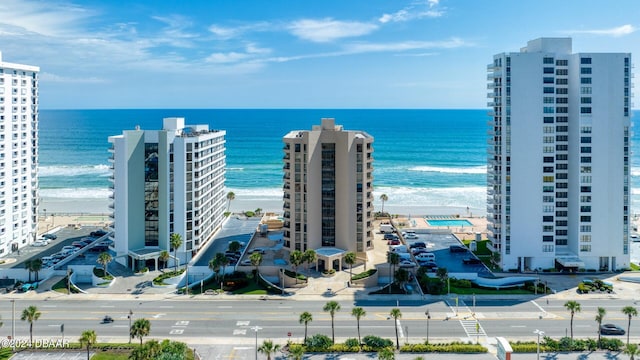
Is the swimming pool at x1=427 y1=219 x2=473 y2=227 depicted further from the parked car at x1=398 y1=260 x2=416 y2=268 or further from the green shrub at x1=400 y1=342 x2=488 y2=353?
the green shrub at x1=400 y1=342 x2=488 y2=353

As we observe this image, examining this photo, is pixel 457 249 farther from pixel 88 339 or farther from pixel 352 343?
pixel 88 339

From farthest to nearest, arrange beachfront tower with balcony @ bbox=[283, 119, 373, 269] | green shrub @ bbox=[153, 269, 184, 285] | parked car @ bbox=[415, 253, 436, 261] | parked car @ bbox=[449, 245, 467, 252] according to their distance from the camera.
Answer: parked car @ bbox=[449, 245, 467, 252] → parked car @ bbox=[415, 253, 436, 261] → beachfront tower with balcony @ bbox=[283, 119, 373, 269] → green shrub @ bbox=[153, 269, 184, 285]

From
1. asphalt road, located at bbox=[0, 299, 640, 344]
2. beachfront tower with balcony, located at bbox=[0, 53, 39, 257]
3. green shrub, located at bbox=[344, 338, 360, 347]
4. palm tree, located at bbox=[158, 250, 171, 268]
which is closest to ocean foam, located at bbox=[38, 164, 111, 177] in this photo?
beachfront tower with balcony, located at bbox=[0, 53, 39, 257]

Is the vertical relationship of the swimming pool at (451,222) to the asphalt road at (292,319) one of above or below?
above

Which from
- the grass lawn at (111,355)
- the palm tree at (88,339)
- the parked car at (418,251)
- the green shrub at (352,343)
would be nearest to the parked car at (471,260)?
the parked car at (418,251)

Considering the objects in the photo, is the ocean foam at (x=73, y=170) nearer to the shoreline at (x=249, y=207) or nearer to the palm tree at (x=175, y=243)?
the shoreline at (x=249, y=207)

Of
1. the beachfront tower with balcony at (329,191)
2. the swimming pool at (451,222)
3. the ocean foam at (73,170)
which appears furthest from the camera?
the ocean foam at (73,170)

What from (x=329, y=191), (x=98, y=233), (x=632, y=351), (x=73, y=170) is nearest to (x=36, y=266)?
(x=98, y=233)
